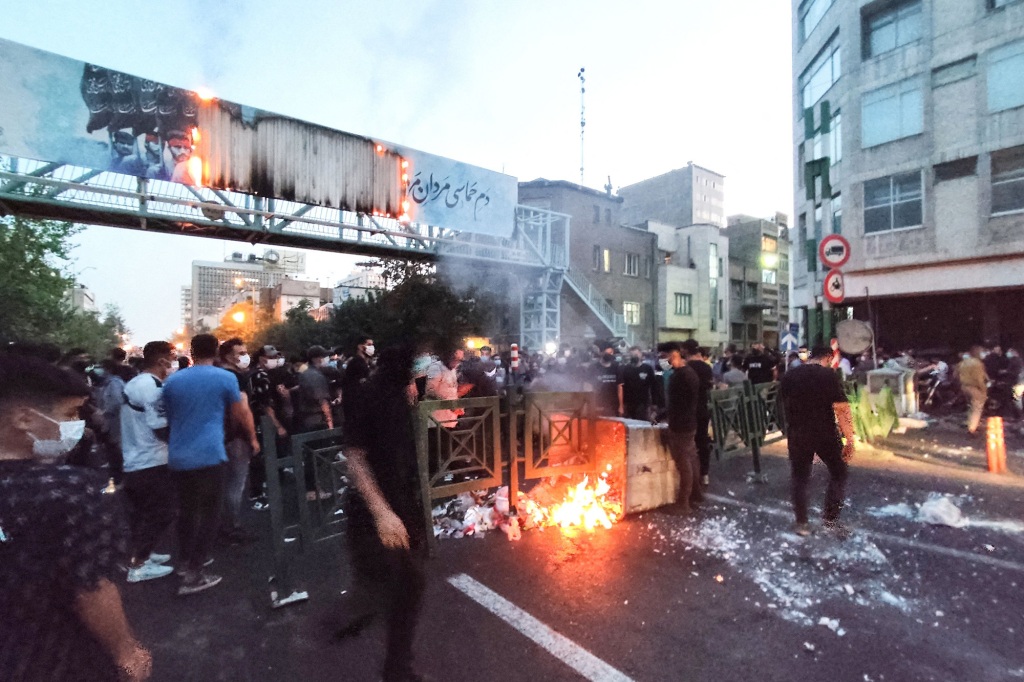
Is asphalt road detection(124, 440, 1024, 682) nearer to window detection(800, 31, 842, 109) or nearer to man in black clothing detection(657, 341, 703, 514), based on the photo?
man in black clothing detection(657, 341, 703, 514)

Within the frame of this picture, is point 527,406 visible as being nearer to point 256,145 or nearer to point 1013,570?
point 1013,570

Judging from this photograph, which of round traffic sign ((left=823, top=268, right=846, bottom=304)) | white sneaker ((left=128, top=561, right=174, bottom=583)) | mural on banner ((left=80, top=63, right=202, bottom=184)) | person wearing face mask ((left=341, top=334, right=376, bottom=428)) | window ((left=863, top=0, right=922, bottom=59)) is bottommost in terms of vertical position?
white sneaker ((left=128, top=561, right=174, bottom=583))

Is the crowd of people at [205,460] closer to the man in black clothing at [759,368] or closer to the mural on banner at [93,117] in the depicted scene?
the man in black clothing at [759,368]

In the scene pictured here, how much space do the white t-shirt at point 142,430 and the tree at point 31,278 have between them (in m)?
13.4

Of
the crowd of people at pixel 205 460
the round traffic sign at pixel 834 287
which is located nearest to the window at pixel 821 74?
the round traffic sign at pixel 834 287

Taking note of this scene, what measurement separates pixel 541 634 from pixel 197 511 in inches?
105

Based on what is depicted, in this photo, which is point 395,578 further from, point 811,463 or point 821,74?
point 821,74

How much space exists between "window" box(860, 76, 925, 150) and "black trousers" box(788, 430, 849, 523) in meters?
18.0

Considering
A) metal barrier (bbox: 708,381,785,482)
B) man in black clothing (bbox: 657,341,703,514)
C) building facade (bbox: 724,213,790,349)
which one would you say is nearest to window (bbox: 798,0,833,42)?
building facade (bbox: 724,213,790,349)

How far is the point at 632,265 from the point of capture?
34062 millimetres

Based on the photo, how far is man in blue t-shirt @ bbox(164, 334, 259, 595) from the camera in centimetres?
392

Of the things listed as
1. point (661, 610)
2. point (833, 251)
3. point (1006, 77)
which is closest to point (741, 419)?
point (833, 251)

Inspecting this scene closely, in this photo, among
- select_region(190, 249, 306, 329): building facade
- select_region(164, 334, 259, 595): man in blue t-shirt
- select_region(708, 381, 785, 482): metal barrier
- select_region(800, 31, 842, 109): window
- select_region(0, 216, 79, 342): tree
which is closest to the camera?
select_region(164, 334, 259, 595): man in blue t-shirt

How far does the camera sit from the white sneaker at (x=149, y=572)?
423 cm
